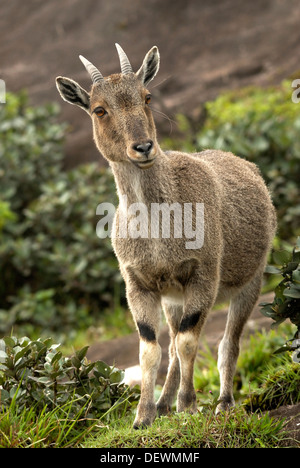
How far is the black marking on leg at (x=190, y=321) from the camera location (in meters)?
5.24

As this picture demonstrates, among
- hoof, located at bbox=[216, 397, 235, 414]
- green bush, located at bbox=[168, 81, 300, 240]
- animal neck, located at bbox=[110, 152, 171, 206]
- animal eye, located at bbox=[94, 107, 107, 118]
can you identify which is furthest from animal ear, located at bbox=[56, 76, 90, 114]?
green bush, located at bbox=[168, 81, 300, 240]

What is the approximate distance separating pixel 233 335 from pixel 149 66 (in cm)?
254


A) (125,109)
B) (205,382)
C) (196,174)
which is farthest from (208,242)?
(205,382)

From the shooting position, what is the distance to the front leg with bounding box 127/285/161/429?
5250 mm

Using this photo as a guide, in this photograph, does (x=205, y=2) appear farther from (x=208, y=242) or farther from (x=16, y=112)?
(x=208, y=242)

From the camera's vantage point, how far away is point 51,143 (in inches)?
514

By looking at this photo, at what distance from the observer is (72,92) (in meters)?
5.45

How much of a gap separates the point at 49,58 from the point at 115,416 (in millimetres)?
13772

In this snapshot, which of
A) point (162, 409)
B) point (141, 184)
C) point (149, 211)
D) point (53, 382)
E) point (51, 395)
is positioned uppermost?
point (141, 184)

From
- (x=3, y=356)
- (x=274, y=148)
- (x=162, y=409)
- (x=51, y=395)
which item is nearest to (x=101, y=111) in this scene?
(x=3, y=356)

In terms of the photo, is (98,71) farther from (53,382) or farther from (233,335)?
(233,335)

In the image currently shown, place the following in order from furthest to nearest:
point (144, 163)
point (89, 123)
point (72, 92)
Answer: point (89, 123), point (72, 92), point (144, 163)

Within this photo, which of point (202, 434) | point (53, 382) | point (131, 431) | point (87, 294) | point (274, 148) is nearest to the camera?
point (202, 434)

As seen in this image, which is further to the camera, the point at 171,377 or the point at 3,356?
the point at 171,377
